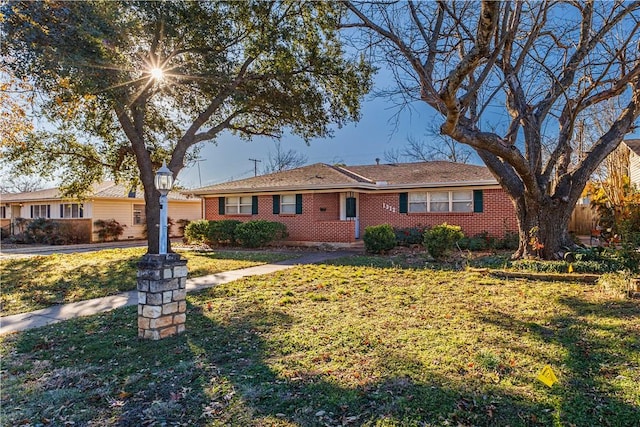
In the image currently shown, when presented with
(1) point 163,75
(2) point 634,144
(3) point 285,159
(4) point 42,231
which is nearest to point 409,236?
(1) point 163,75

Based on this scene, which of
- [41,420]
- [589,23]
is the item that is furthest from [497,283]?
[41,420]

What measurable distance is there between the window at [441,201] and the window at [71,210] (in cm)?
1827

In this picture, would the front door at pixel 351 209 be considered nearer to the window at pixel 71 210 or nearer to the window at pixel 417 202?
the window at pixel 417 202

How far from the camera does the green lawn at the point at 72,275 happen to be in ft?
24.0

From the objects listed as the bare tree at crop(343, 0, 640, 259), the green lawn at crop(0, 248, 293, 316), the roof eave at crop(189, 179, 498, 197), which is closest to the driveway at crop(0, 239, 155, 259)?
the green lawn at crop(0, 248, 293, 316)

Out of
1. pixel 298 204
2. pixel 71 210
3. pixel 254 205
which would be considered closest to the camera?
pixel 298 204

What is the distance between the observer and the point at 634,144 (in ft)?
72.7

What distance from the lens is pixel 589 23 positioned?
Answer: 7.98 meters

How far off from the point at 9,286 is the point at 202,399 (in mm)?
7731

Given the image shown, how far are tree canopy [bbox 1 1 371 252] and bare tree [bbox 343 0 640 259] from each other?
2.38 m

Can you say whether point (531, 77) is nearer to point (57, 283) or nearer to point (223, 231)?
point (57, 283)

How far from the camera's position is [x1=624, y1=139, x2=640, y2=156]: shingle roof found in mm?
21061

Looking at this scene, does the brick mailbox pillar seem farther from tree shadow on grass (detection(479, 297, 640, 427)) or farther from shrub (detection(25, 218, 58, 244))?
shrub (detection(25, 218, 58, 244))

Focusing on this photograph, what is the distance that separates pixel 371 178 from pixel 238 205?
6491 millimetres
